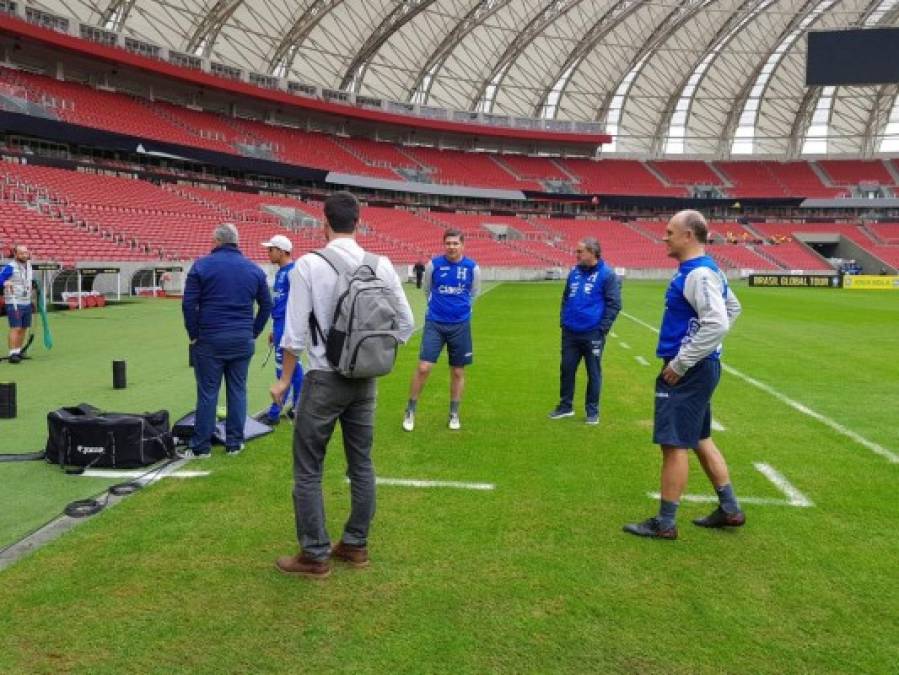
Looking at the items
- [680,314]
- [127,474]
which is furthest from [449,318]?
[127,474]

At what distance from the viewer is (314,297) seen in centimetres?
381

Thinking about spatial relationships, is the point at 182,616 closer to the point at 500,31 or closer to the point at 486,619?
the point at 486,619

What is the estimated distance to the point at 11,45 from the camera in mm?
45469

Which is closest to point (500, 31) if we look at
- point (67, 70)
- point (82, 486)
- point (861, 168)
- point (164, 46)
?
point (164, 46)

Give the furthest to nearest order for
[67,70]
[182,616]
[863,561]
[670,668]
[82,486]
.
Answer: [67,70], [82,486], [863,561], [182,616], [670,668]

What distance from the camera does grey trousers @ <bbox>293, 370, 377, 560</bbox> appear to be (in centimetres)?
390

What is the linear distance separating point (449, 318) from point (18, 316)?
869 centimetres

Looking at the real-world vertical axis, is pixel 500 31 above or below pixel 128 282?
above

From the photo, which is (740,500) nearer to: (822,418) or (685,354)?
(685,354)

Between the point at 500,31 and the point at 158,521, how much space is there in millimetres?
58923

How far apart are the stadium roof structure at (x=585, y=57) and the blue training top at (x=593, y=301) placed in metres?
46.7

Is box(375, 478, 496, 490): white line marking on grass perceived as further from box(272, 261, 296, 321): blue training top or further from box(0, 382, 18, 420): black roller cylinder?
box(0, 382, 18, 420): black roller cylinder

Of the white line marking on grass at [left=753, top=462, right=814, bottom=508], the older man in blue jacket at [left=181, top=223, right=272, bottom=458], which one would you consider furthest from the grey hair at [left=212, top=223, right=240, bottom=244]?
the white line marking on grass at [left=753, top=462, right=814, bottom=508]

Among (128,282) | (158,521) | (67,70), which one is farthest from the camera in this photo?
(67,70)
